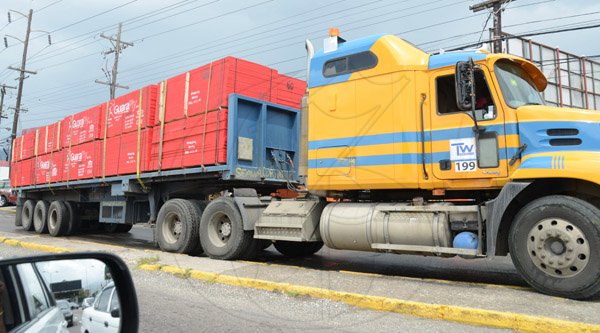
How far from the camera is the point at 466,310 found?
469cm

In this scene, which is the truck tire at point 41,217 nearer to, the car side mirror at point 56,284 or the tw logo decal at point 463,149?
the tw logo decal at point 463,149

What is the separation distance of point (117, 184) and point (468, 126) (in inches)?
348

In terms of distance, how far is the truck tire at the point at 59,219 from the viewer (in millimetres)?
14227

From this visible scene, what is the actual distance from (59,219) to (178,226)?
6507 mm

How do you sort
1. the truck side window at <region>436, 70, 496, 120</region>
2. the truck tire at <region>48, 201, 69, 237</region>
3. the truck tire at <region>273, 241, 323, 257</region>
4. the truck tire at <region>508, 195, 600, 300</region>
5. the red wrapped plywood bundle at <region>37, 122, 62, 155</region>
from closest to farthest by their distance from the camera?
1. the truck tire at <region>508, 195, 600, 300</region>
2. the truck side window at <region>436, 70, 496, 120</region>
3. the truck tire at <region>273, 241, 323, 257</region>
4. the truck tire at <region>48, 201, 69, 237</region>
5. the red wrapped plywood bundle at <region>37, 122, 62, 155</region>

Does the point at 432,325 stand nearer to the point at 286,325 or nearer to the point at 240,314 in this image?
the point at 286,325

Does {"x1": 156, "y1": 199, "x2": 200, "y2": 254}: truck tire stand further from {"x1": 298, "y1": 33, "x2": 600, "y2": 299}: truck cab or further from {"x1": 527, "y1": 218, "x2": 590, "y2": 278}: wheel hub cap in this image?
{"x1": 527, "y1": 218, "x2": 590, "y2": 278}: wheel hub cap

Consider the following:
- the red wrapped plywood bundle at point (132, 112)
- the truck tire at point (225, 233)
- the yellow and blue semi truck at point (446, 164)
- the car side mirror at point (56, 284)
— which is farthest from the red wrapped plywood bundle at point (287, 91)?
the car side mirror at point (56, 284)

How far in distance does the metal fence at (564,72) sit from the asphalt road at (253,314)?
Answer: 15.1 meters

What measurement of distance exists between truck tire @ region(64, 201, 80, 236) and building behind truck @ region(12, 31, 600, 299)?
3.99 meters

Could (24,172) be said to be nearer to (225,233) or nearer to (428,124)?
(225,233)

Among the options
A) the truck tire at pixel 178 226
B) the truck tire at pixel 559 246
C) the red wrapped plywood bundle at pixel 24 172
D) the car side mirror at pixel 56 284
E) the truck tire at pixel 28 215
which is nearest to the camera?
the car side mirror at pixel 56 284

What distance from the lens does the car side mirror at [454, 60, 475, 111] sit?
6.02 metres

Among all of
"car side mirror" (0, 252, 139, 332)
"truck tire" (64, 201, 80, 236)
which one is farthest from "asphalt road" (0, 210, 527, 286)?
"truck tire" (64, 201, 80, 236)
